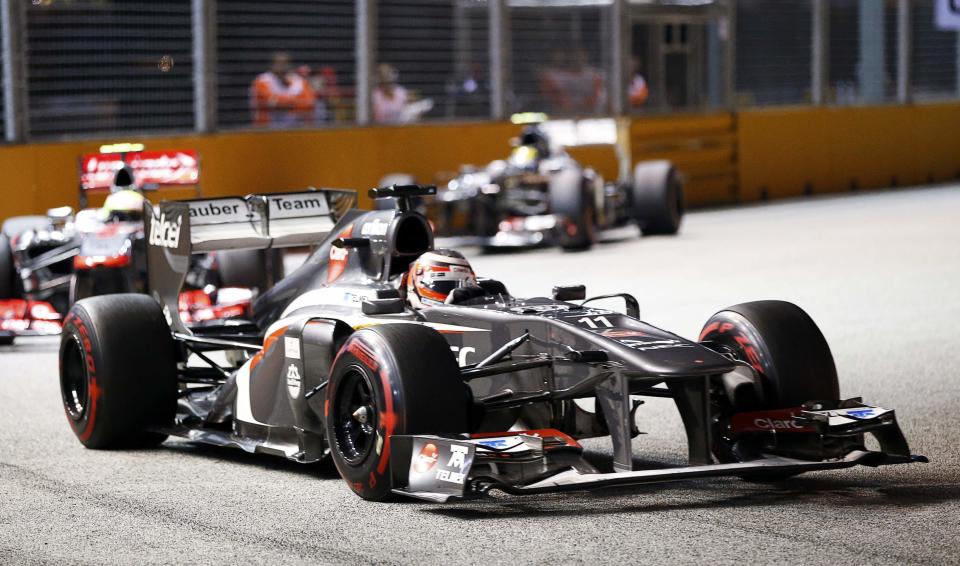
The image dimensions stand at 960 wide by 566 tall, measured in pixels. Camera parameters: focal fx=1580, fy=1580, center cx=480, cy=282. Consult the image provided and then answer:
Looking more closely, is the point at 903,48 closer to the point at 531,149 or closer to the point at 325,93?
the point at 531,149

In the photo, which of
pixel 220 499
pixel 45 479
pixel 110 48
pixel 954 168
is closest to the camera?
pixel 220 499

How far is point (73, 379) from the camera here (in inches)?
341

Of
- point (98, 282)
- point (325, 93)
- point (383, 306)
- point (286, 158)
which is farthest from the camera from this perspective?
point (325, 93)

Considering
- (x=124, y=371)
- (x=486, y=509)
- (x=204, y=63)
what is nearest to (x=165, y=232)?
(x=124, y=371)

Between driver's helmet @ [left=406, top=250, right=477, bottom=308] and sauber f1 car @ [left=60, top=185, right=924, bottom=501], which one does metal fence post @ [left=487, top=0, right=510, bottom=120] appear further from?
driver's helmet @ [left=406, top=250, right=477, bottom=308]

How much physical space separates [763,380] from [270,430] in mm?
2430

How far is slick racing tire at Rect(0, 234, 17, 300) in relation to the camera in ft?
43.6

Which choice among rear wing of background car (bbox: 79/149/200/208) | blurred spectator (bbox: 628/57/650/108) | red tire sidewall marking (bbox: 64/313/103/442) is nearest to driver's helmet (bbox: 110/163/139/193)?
rear wing of background car (bbox: 79/149/200/208)

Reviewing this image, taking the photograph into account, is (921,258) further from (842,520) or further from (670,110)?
(842,520)

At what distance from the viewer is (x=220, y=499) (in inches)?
276

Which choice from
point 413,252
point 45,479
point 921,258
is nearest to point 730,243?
point 921,258

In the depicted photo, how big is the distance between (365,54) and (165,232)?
13.5 metres

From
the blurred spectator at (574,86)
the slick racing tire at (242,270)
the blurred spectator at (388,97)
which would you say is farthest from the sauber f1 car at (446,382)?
the blurred spectator at (574,86)

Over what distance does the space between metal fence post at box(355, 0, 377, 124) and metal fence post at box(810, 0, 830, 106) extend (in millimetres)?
10570
